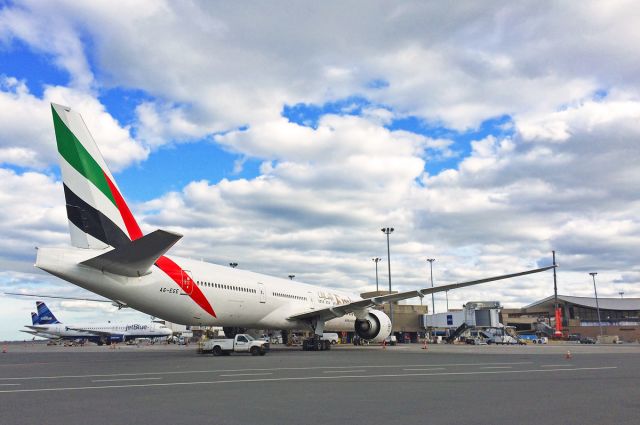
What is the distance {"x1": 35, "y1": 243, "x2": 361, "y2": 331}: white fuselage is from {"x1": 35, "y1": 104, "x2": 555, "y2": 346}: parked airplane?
43 millimetres

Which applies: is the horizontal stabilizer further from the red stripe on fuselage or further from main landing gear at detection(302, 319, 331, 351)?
main landing gear at detection(302, 319, 331, 351)

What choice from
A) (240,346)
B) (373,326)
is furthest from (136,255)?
(373,326)

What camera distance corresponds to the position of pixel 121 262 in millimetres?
21516

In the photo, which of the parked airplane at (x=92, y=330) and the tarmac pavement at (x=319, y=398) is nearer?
the tarmac pavement at (x=319, y=398)

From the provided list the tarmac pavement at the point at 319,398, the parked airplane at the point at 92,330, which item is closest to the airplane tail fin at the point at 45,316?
the parked airplane at the point at 92,330

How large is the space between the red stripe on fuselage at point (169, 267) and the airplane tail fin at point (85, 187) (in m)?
A: 0.12

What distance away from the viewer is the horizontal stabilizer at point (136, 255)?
62.6 feet

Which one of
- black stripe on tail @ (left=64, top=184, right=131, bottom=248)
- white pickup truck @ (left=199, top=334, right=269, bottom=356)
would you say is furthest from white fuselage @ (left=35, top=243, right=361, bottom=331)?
white pickup truck @ (left=199, top=334, right=269, bottom=356)

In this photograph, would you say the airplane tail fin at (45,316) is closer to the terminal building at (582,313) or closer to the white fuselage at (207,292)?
the white fuselage at (207,292)

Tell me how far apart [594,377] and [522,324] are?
12082 cm

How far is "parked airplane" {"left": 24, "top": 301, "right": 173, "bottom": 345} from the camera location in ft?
266

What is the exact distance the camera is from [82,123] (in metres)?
23.1

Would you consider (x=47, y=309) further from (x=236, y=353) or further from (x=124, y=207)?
(x=124, y=207)

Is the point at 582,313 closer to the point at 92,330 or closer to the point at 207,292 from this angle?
the point at 92,330
